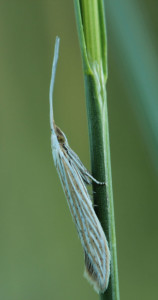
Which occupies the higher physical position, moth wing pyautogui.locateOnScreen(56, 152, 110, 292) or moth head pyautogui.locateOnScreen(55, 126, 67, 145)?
moth head pyautogui.locateOnScreen(55, 126, 67, 145)

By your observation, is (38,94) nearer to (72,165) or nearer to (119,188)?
(119,188)

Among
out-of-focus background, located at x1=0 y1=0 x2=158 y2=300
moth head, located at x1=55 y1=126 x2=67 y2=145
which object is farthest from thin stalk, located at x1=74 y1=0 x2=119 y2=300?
out-of-focus background, located at x1=0 y1=0 x2=158 y2=300

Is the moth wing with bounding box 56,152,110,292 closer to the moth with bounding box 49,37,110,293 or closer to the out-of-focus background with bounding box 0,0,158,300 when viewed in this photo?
the moth with bounding box 49,37,110,293

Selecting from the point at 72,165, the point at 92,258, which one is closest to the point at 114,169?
the point at 72,165

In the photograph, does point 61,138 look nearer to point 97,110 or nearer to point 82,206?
point 82,206

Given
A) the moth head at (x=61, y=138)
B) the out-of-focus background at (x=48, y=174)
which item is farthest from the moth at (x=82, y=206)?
the out-of-focus background at (x=48, y=174)

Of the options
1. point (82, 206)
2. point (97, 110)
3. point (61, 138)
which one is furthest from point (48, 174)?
point (97, 110)
